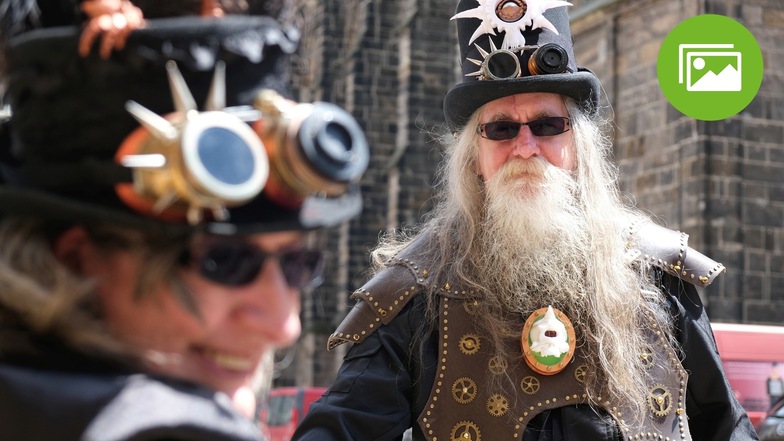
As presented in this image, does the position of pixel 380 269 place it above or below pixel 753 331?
above

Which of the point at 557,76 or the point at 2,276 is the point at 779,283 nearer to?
the point at 557,76

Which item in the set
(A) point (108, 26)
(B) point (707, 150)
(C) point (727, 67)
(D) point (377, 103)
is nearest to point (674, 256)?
(A) point (108, 26)

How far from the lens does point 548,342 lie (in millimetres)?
3230

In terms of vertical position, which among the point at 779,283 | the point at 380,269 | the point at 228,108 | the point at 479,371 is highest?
the point at 228,108

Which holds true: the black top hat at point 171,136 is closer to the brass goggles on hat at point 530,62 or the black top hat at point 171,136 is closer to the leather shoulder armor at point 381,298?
the leather shoulder armor at point 381,298

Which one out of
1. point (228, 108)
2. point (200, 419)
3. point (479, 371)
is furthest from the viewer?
point (479, 371)

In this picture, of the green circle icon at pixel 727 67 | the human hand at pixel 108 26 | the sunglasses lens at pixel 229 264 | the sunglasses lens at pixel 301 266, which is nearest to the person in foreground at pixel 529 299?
the sunglasses lens at pixel 301 266

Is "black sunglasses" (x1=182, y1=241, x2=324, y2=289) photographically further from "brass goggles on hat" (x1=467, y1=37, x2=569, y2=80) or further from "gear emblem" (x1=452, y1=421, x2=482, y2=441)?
"brass goggles on hat" (x1=467, y1=37, x2=569, y2=80)

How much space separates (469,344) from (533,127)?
2.43 feet

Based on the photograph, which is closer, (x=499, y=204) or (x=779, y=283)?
(x=499, y=204)

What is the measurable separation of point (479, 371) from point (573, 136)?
2.82 feet

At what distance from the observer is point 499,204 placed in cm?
355

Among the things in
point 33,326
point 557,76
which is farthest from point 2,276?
point 557,76

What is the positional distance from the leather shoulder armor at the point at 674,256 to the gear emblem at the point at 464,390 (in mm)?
679
